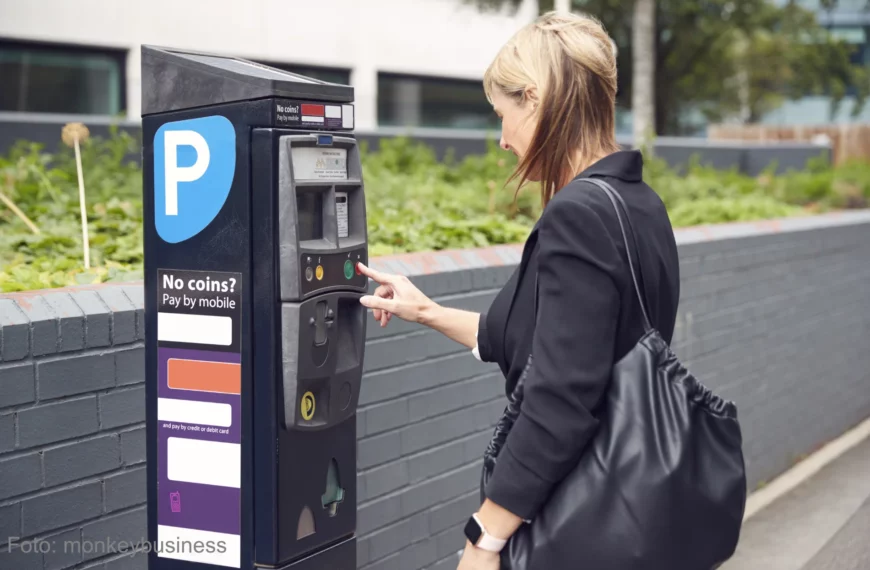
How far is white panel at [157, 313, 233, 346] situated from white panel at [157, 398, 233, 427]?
0.51ft

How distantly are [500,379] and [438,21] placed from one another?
17651mm

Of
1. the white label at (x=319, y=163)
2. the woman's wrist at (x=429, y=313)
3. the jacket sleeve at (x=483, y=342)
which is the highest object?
the white label at (x=319, y=163)

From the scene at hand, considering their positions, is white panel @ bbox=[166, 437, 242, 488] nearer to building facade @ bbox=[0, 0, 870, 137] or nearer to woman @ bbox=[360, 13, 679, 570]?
woman @ bbox=[360, 13, 679, 570]

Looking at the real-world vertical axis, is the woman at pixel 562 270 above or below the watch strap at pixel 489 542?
above

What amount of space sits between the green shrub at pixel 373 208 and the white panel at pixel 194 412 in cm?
89

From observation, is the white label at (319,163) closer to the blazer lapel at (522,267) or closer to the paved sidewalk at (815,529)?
the blazer lapel at (522,267)

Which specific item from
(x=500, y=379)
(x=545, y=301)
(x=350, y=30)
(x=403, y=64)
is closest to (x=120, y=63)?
(x=350, y=30)

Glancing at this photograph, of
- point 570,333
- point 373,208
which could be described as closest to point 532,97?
point 570,333

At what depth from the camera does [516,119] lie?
2.29 meters

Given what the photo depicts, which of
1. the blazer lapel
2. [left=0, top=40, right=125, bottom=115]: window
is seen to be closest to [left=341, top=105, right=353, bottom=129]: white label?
the blazer lapel

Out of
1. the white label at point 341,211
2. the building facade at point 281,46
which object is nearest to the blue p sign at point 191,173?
the white label at point 341,211

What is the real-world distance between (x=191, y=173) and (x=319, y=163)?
316 millimetres

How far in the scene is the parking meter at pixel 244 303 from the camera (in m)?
2.60

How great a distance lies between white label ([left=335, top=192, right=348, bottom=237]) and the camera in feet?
9.18
